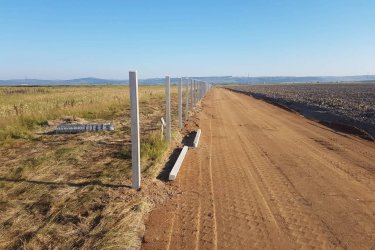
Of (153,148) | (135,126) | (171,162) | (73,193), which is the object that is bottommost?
(171,162)

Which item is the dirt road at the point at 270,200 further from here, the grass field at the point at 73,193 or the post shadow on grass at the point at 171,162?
the grass field at the point at 73,193

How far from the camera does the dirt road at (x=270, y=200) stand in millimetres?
4738

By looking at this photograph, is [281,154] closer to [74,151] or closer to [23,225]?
[74,151]

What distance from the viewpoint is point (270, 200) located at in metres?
6.12

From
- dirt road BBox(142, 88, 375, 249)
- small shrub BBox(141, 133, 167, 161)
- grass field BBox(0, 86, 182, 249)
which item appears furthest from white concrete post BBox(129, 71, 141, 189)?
small shrub BBox(141, 133, 167, 161)

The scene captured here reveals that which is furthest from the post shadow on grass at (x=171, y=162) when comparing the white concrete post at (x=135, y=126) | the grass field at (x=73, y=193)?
the white concrete post at (x=135, y=126)

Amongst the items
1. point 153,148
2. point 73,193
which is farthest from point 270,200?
point 153,148

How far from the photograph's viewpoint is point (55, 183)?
673cm

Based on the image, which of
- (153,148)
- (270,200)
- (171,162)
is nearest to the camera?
(270,200)

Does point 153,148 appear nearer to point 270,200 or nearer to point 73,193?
point 73,193

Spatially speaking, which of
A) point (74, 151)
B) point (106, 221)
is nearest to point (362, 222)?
point (106, 221)

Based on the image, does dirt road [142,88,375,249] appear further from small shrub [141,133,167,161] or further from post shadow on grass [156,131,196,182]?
small shrub [141,133,167,161]

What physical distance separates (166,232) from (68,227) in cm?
121

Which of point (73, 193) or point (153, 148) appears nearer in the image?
point (73, 193)
